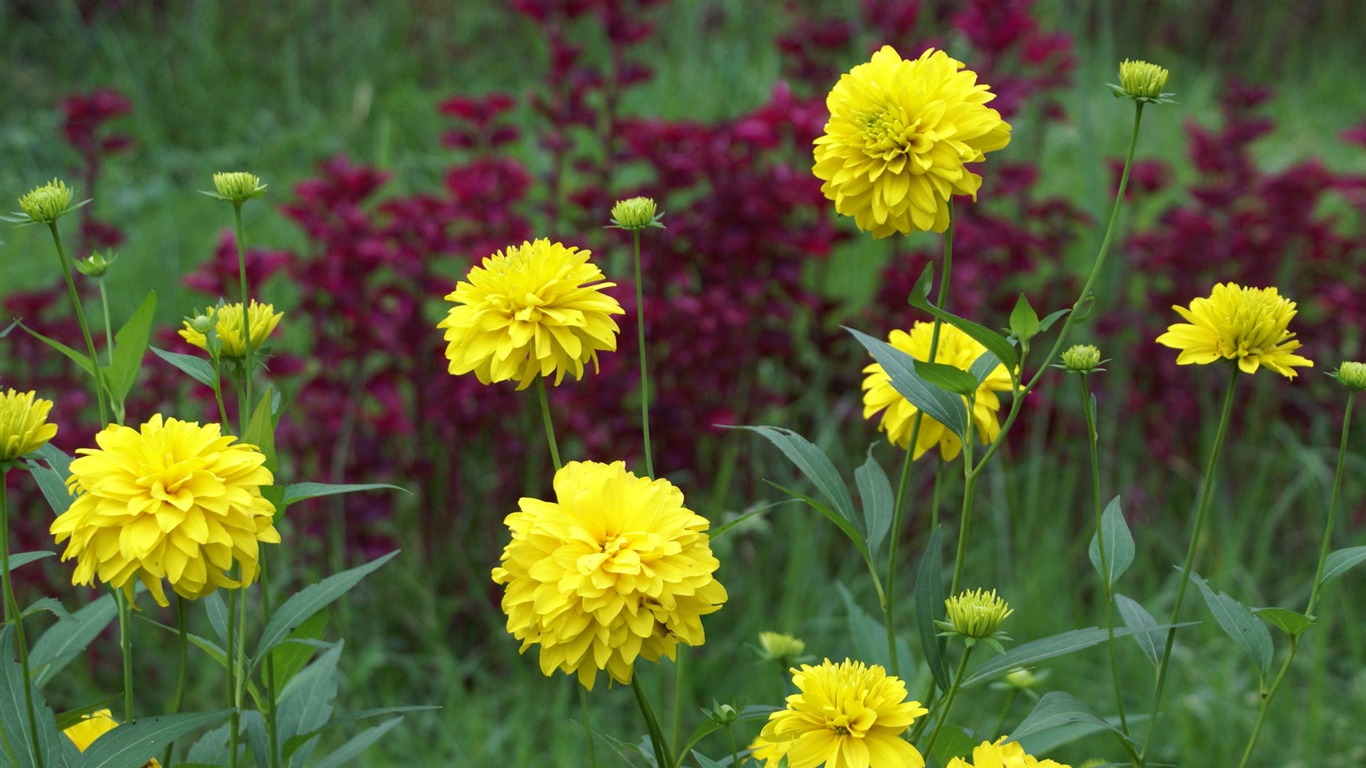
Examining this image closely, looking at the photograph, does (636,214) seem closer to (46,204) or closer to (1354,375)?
(46,204)

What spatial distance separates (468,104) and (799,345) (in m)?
0.77

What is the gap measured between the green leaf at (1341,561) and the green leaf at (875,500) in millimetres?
301

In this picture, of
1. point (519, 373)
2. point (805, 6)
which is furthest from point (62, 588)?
point (805, 6)

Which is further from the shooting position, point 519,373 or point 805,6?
point 805,6

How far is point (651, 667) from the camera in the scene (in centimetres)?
209

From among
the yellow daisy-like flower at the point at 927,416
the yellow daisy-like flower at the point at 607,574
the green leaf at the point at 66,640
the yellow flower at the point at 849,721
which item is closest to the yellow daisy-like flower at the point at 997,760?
the yellow flower at the point at 849,721

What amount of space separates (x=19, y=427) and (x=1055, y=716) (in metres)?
0.65

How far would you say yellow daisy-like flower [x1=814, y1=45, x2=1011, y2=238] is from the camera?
85 centimetres

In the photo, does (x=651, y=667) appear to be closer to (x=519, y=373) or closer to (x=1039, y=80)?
(x=519, y=373)

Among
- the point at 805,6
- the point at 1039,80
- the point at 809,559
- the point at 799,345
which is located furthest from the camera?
the point at 805,6

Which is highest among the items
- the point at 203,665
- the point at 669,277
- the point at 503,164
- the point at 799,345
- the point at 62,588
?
the point at 503,164

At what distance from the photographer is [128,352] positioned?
2.90 ft

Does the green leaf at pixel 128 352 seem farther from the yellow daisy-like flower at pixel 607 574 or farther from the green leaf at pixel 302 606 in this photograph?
the yellow daisy-like flower at pixel 607 574

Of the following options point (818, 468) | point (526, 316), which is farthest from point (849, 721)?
point (526, 316)
